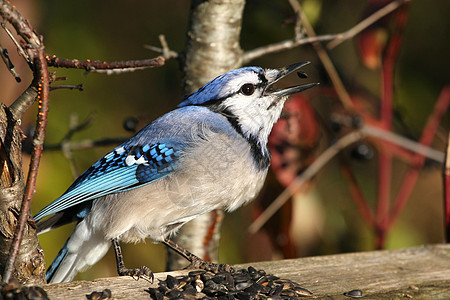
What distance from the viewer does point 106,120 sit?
3.97 meters

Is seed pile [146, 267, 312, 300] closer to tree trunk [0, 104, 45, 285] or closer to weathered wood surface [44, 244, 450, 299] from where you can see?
weathered wood surface [44, 244, 450, 299]

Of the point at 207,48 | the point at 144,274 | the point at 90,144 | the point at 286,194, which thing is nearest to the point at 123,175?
the point at 144,274

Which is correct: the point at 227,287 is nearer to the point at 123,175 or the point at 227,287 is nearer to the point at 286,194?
the point at 123,175

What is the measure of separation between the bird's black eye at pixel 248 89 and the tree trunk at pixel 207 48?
25 centimetres

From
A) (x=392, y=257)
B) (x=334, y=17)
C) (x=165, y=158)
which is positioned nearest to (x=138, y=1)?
(x=334, y=17)

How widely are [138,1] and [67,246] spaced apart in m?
2.18

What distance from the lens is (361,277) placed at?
2.50 metres

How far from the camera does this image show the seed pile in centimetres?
214

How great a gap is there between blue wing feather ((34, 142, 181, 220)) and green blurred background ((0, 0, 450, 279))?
2.96 ft

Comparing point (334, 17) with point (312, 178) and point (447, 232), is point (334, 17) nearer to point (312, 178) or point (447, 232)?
point (312, 178)

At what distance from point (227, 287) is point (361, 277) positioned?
610mm

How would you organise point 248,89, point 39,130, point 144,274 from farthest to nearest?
point 248,89 < point 144,274 < point 39,130

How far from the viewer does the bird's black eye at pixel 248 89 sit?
8.71 feet

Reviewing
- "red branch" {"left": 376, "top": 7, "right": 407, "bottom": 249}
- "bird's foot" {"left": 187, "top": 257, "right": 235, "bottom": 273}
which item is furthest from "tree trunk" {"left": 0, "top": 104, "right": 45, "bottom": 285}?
"red branch" {"left": 376, "top": 7, "right": 407, "bottom": 249}
